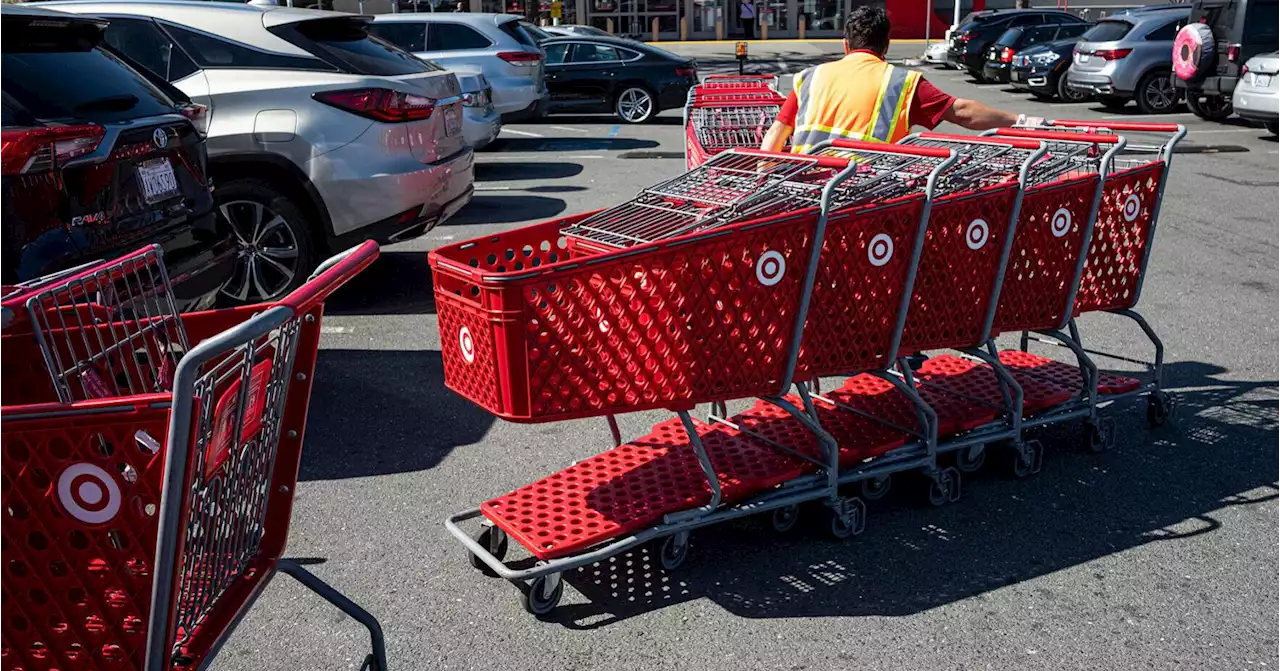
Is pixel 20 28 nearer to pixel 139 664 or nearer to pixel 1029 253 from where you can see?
pixel 139 664

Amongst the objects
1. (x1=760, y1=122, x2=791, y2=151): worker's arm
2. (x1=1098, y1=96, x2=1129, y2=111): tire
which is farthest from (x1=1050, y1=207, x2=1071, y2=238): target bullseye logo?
(x1=1098, y1=96, x2=1129, y2=111): tire

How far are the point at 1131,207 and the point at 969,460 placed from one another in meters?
1.35

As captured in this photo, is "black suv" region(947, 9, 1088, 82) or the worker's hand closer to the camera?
the worker's hand

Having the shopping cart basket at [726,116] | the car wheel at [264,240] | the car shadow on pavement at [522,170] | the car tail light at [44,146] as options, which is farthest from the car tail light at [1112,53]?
the car tail light at [44,146]

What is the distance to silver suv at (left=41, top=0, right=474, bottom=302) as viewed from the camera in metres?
7.13

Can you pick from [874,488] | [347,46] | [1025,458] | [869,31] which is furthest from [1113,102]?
[874,488]

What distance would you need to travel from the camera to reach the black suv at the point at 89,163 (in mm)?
4578

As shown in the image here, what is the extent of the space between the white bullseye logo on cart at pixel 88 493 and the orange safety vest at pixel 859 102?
3.66m

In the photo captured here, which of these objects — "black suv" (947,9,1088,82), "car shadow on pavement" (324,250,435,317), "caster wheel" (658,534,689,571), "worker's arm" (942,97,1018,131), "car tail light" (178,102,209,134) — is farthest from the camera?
"black suv" (947,9,1088,82)

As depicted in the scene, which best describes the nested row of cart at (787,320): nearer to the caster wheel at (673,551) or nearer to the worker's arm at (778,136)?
the caster wheel at (673,551)

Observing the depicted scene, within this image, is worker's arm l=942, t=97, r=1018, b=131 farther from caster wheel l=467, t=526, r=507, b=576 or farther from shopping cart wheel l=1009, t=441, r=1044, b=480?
caster wheel l=467, t=526, r=507, b=576

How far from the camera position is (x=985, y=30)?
87.9ft

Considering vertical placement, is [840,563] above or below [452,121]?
below

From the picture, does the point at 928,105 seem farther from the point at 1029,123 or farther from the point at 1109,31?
the point at 1109,31
